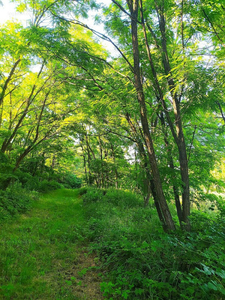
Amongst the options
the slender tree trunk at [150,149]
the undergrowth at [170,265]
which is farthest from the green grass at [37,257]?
the slender tree trunk at [150,149]

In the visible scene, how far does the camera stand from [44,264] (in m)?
2.99

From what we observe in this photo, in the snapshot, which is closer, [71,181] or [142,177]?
[142,177]

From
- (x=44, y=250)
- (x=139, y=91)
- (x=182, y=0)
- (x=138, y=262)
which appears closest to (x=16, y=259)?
(x=44, y=250)

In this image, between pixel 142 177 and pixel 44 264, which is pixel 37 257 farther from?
pixel 142 177

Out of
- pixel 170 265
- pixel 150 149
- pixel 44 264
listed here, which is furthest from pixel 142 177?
pixel 44 264

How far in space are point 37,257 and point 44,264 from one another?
27cm

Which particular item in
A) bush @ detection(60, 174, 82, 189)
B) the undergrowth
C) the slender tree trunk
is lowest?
bush @ detection(60, 174, 82, 189)

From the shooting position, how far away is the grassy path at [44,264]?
2322mm

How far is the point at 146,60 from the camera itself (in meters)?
4.16

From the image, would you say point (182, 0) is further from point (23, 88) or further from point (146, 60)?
point (23, 88)

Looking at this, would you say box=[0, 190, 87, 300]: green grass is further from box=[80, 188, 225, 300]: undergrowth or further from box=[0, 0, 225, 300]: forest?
box=[80, 188, 225, 300]: undergrowth

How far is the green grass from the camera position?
7.58 ft

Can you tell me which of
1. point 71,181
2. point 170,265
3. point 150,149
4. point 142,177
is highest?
point 150,149

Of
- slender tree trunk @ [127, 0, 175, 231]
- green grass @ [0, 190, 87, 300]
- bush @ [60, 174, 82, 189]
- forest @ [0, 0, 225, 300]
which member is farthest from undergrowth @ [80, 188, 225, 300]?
bush @ [60, 174, 82, 189]
